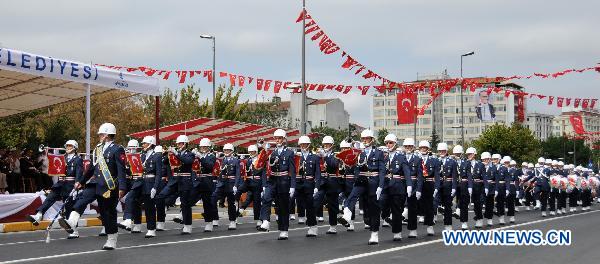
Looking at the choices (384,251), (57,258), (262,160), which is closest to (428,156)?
(262,160)

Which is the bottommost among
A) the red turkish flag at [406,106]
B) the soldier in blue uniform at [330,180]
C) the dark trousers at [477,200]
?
the dark trousers at [477,200]

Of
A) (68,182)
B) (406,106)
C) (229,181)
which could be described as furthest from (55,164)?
(406,106)

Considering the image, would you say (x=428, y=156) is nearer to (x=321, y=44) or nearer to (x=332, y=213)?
(x=332, y=213)

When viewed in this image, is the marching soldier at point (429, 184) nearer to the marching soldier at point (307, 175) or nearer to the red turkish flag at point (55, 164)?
the marching soldier at point (307, 175)

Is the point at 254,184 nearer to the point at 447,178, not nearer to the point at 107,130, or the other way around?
the point at 447,178

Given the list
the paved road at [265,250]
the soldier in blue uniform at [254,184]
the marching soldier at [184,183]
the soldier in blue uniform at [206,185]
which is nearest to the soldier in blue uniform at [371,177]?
the paved road at [265,250]

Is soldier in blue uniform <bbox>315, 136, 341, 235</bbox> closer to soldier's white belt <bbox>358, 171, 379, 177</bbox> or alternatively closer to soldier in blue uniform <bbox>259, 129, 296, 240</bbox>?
soldier in blue uniform <bbox>259, 129, 296, 240</bbox>

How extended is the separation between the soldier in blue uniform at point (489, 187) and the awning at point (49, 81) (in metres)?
9.97

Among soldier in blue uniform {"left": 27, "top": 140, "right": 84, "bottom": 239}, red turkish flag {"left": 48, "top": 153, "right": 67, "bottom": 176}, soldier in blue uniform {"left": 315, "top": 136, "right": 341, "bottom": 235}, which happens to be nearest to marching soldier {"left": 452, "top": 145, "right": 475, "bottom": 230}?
soldier in blue uniform {"left": 315, "top": 136, "right": 341, "bottom": 235}

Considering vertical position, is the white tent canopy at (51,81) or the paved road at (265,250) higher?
the white tent canopy at (51,81)

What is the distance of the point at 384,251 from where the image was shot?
46.9 feet

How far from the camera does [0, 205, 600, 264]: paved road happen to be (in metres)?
12.9

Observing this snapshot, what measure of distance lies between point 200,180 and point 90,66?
617cm

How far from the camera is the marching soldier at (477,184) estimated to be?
2102 centimetres
